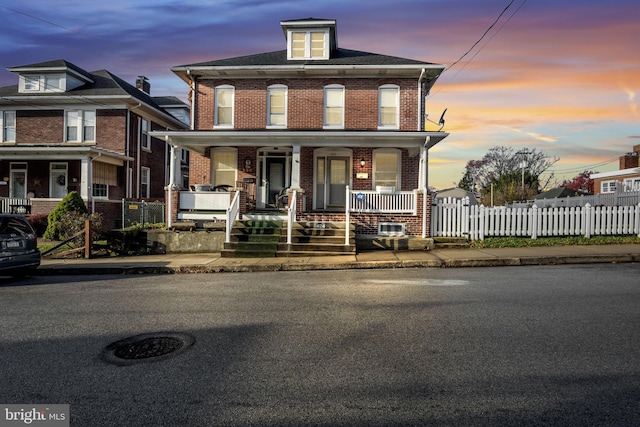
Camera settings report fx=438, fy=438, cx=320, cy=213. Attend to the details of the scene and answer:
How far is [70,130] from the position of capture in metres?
24.8

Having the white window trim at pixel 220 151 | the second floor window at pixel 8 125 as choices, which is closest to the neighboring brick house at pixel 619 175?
the white window trim at pixel 220 151

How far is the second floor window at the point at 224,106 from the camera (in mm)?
18859

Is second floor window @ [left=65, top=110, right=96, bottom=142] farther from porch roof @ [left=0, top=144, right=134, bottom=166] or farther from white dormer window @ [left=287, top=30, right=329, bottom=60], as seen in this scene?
white dormer window @ [left=287, top=30, right=329, bottom=60]

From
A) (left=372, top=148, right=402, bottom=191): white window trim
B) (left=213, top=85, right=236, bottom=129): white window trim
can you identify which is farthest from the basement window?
(left=213, top=85, right=236, bottom=129): white window trim

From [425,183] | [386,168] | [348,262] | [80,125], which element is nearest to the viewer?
[348,262]

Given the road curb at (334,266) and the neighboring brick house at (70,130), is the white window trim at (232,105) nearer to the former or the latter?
the neighboring brick house at (70,130)

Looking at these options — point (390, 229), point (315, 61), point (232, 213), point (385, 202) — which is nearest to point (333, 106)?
point (315, 61)

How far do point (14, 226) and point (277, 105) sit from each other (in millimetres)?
11108

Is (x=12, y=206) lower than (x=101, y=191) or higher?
lower

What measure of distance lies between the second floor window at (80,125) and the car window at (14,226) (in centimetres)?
1552

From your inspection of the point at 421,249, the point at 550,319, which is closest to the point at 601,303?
the point at 550,319

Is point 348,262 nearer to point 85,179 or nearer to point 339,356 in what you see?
point 339,356

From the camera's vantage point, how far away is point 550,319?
5832 millimetres

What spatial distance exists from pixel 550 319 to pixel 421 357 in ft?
8.03
